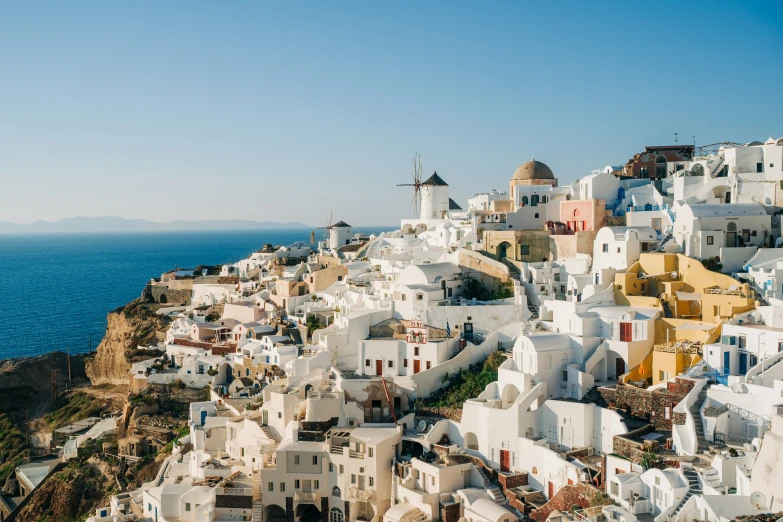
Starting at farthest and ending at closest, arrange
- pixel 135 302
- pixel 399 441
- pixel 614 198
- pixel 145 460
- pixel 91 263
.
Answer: pixel 91 263
pixel 135 302
pixel 614 198
pixel 145 460
pixel 399 441

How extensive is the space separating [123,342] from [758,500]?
3691 centimetres

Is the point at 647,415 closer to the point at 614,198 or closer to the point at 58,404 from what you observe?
the point at 614,198

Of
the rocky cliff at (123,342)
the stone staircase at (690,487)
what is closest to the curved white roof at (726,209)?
the stone staircase at (690,487)

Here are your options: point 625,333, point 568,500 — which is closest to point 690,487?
point 568,500

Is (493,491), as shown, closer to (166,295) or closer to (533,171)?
(533,171)

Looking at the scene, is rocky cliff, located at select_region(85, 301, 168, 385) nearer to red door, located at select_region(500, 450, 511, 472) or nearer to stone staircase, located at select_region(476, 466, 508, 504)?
stone staircase, located at select_region(476, 466, 508, 504)

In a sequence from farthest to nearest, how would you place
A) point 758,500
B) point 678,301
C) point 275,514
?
point 678,301, point 275,514, point 758,500

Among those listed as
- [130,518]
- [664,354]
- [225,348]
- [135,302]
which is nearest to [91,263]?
[135,302]

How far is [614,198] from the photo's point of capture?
33531mm

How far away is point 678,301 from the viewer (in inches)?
974

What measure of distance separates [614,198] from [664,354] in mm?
12495

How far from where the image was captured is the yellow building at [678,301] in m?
22.5

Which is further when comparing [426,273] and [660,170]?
[660,170]

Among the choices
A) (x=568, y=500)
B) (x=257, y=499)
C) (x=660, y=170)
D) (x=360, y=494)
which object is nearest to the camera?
(x=568, y=500)
